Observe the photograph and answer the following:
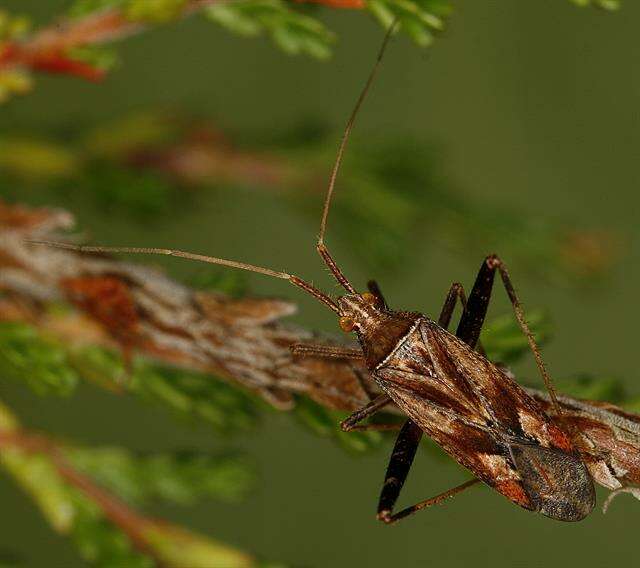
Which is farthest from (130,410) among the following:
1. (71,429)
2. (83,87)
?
(83,87)

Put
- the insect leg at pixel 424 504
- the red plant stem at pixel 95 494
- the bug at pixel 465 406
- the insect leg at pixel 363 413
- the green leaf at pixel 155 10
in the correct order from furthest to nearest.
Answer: the insect leg at pixel 424 504
the red plant stem at pixel 95 494
the bug at pixel 465 406
the insect leg at pixel 363 413
the green leaf at pixel 155 10

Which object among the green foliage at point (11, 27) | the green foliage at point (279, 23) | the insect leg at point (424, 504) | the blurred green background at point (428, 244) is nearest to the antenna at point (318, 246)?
the green foliage at point (279, 23)

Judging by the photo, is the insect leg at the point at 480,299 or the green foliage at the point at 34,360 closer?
the green foliage at the point at 34,360

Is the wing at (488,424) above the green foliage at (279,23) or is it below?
below

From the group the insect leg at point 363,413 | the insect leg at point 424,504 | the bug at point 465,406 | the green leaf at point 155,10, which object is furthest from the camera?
the insect leg at point 424,504

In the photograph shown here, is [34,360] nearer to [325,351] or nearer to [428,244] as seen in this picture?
[325,351]

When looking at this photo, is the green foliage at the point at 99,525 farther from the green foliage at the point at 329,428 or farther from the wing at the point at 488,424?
the wing at the point at 488,424
